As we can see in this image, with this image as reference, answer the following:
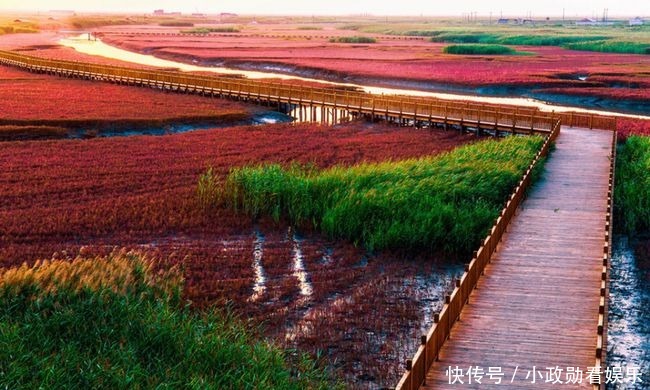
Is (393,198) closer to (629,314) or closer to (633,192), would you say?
(629,314)

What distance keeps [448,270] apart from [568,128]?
21.5m

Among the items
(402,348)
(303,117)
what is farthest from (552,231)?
(303,117)

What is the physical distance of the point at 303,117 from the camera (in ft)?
185

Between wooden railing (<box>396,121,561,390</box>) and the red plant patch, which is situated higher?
wooden railing (<box>396,121,561,390</box>)

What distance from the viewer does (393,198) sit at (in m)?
23.4

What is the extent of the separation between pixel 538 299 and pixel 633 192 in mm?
12558

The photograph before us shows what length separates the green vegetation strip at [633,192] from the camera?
80.8 feet

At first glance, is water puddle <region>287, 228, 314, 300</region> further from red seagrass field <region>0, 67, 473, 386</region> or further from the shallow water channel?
the shallow water channel

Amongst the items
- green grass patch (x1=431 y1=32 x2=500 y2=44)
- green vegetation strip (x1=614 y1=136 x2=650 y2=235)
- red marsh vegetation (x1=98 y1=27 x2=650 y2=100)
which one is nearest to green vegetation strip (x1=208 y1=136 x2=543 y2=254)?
green vegetation strip (x1=614 y1=136 x2=650 y2=235)

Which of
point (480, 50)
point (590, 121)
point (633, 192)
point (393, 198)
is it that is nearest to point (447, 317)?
point (393, 198)

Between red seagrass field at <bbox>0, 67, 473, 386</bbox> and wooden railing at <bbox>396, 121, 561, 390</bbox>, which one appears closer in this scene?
wooden railing at <bbox>396, 121, 561, 390</bbox>

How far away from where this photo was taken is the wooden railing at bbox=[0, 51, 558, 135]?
40.4 meters

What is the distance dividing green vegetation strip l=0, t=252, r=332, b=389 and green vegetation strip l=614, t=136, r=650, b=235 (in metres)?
13.7

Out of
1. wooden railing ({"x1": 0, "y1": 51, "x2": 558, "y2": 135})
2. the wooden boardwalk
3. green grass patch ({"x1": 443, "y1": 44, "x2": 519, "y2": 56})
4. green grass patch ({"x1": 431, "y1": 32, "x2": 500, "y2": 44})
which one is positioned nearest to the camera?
the wooden boardwalk
